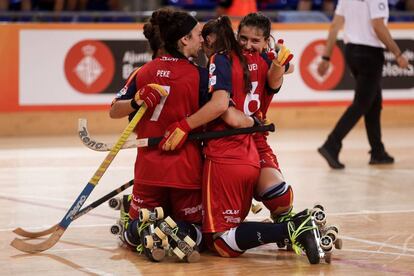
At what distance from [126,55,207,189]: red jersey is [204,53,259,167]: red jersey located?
143 mm

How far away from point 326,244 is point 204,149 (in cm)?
101

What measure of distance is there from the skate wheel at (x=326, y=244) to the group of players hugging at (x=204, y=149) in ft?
0.30

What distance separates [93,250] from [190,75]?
1287 millimetres

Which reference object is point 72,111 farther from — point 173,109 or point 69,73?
point 173,109

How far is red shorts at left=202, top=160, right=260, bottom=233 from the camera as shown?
6.20 meters

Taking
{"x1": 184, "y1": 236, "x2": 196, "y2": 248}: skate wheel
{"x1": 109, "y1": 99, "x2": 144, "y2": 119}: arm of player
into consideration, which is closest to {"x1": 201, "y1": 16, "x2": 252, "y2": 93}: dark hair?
{"x1": 109, "y1": 99, "x2": 144, "y2": 119}: arm of player

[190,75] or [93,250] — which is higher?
[190,75]

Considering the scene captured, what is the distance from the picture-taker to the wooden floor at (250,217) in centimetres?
600

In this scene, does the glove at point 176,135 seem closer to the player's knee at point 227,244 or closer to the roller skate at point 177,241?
the roller skate at point 177,241

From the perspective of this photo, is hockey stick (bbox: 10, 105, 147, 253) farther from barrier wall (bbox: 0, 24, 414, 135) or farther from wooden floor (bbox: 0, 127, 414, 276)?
barrier wall (bbox: 0, 24, 414, 135)

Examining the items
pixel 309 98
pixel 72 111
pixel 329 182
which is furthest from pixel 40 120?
pixel 329 182

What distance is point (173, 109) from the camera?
6312 millimetres

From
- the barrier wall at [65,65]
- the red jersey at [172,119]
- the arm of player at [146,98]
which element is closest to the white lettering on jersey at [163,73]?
the red jersey at [172,119]

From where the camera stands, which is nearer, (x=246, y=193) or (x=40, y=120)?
(x=246, y=193)
